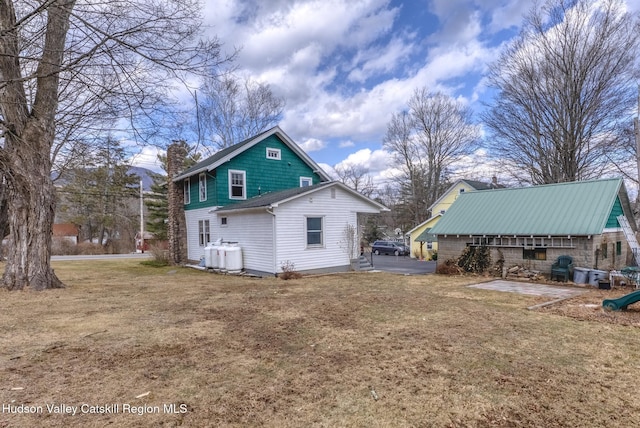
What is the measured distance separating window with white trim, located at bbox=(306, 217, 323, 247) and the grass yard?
6511 mm

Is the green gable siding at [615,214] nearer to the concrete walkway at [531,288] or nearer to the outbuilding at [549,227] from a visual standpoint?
the outbuilding at [549,227]

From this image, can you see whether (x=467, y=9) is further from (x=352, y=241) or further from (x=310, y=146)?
(x=310, y=146)

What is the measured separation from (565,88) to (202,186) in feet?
67.5

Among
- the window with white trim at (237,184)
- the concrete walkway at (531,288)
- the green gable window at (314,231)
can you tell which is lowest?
the concrete walkway at (531,288)

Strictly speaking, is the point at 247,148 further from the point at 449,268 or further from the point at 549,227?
the point at 549,227

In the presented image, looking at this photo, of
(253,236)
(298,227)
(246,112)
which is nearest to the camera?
(298,227)

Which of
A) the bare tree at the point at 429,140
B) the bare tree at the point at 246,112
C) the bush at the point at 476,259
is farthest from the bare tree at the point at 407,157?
the bush at the point at 476,259

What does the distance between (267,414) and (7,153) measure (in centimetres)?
949

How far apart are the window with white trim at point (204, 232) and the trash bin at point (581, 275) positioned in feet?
48.5

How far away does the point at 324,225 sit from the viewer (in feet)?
47.3

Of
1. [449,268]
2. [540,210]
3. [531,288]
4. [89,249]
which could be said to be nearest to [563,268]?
[531,288]

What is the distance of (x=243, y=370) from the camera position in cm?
396

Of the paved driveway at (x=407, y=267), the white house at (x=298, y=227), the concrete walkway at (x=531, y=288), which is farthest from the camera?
the paved driveway at (x=407, y=267)

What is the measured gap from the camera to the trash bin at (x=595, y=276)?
1075cm
